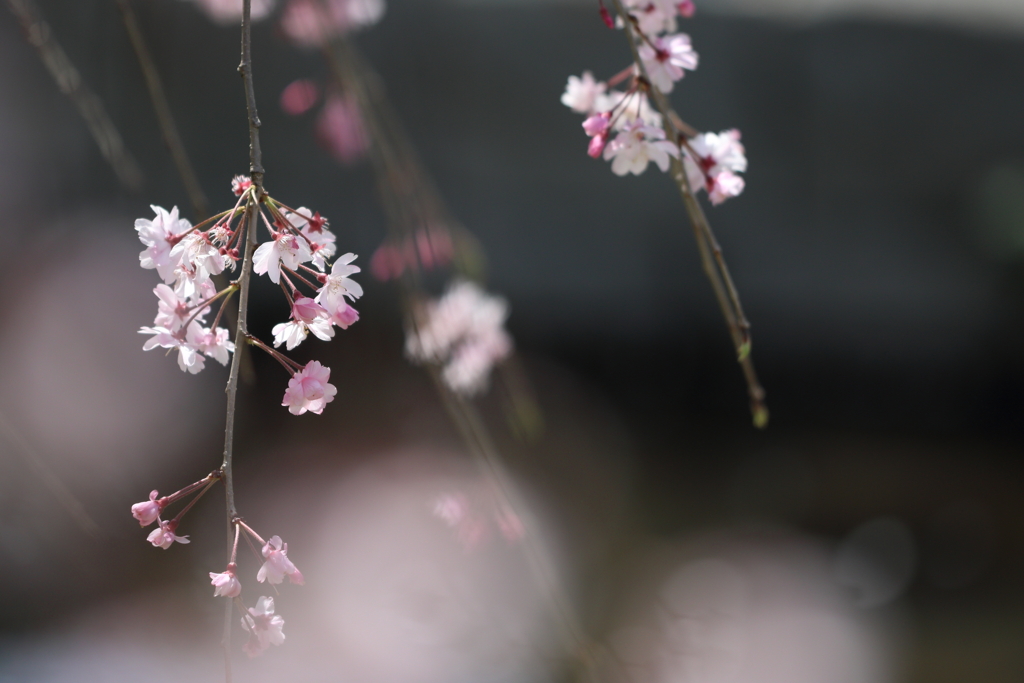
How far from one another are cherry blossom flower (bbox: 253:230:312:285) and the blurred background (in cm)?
101

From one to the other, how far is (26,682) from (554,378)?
1268 millimetres

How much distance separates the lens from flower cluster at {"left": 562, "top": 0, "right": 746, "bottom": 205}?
47cm

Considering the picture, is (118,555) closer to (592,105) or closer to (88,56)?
(88,56)

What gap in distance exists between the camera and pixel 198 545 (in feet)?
5.03

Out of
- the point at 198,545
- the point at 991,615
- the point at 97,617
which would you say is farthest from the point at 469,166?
the point at 991,615

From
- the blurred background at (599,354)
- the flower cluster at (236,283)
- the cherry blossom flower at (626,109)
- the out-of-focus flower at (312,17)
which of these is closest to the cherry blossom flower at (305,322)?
the flower cluster at (236,283)

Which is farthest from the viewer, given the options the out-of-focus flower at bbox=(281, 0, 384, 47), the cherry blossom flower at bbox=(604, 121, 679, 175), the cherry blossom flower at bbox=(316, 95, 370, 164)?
the cherry blossom flower at bbox=(316, 95, 370, 164)

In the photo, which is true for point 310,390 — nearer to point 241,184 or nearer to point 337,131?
point 241,184

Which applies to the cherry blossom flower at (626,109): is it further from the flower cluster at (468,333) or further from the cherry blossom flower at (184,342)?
the flower cluster at (468,333)

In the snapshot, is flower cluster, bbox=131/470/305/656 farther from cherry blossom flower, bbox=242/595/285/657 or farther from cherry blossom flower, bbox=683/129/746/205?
cherry blossom flower, bbox=683/129/746/205

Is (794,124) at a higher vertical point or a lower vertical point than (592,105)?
higher

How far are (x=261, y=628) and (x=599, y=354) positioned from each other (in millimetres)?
A: 1574

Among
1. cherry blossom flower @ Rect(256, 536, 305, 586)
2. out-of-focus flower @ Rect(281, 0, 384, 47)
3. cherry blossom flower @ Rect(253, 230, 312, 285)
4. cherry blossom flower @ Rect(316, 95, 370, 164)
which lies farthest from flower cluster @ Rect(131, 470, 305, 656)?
cherry blossom flower @ Rect(316, 95, 370, 164)

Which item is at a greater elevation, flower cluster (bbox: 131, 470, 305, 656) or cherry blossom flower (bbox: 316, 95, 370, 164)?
cherry blossom flower (bbox: 316, 95, 370, 164)
